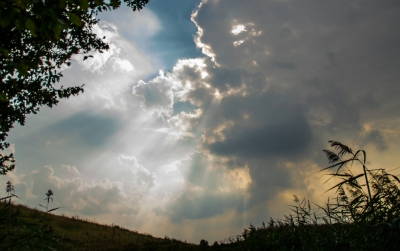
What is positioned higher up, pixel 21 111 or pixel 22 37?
pixel 22 37

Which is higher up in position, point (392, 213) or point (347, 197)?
point (347, 197)

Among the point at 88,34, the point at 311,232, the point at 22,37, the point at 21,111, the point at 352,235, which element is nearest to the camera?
the point at 352,235

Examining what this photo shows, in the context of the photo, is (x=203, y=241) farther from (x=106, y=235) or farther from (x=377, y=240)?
(x=377, y=240)

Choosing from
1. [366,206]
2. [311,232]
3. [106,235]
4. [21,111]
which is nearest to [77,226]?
[106,235]

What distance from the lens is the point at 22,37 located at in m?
11.7

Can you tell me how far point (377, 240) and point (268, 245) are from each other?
6.33 metres

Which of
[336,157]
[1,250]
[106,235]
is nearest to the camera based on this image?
[1,250]

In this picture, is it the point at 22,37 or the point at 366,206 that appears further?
the point at 22,37

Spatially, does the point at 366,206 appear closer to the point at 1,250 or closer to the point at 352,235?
the point at 352,235

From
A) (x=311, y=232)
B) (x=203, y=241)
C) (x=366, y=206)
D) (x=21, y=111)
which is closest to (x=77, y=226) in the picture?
(x=203, y=241)

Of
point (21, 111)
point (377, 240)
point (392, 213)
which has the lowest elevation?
point (377, 240)

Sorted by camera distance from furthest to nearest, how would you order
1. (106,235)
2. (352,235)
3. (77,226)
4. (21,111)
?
1. (77,226)
2. (106,235)
3. (21,111)
4. (352,235)

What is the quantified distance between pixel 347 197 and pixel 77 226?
20.9 metres

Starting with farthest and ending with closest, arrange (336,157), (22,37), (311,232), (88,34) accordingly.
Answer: (88,34) < (22,37) < (311,232) < (336,157)
